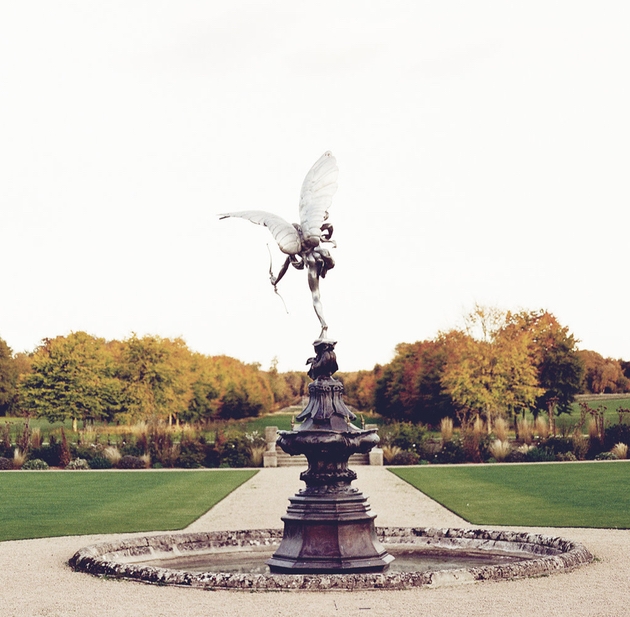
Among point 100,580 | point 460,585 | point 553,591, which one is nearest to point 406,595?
point 460,585

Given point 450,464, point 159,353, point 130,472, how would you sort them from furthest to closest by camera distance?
point 159,353 → point 450,464 → point 130,472

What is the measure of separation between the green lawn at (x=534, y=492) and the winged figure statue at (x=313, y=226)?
7317 mm

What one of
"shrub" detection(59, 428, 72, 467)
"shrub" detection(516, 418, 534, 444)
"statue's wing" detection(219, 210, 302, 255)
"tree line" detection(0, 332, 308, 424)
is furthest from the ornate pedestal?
"tree line" detection(0, 332, 308, 424)

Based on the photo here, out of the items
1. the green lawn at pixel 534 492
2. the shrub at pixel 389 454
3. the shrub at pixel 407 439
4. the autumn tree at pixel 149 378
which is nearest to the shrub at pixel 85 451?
the shrub at pixel 389 454

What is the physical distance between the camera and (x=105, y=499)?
2105 cm

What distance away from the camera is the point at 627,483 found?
882 inches

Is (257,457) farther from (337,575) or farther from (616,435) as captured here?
(337,575)

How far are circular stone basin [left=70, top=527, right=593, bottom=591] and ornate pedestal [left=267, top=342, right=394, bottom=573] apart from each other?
48 cm

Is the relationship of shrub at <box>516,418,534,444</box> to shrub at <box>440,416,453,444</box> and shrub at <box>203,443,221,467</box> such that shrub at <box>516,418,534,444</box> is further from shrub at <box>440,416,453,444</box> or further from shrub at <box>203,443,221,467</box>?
shrub at <box>203,443,221,467</box>

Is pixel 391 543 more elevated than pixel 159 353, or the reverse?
pixel 159 353

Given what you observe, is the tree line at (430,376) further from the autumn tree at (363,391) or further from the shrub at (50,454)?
the autumn tree at (363,391)

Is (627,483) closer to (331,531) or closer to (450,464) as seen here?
(450,464)

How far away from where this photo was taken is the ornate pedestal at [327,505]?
9.77m

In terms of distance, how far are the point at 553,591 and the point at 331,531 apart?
2.31m
